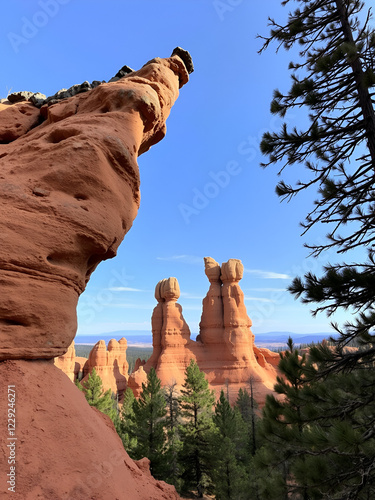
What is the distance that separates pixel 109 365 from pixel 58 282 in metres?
34.7

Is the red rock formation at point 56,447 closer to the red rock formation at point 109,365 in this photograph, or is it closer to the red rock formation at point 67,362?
the red rock formation at point 67,362

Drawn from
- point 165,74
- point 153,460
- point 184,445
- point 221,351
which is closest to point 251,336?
point 221,351

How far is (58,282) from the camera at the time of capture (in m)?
4.62

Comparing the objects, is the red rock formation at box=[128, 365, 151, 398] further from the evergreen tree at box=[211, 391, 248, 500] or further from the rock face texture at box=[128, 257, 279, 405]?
the evergreen tree at box=[211, 391, 248, 500]

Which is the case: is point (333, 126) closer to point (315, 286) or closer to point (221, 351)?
point (315, 286)

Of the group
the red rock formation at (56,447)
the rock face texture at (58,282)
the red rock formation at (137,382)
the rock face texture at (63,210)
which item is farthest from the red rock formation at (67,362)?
the red rock formation at (56,447)

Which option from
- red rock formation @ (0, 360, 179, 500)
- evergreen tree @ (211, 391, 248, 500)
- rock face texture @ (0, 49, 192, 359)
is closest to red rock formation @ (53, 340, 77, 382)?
evergreen tree @ (211, 391, 248, 500)

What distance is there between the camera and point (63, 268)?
15.5 ft

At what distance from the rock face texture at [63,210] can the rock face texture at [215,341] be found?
29831 mm

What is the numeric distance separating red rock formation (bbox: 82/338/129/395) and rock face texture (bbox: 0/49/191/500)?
30.9 metres

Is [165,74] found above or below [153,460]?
above

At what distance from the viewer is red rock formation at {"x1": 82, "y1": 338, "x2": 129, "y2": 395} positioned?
112ft

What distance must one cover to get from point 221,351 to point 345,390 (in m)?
32.6

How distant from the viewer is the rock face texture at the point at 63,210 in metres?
4.16
